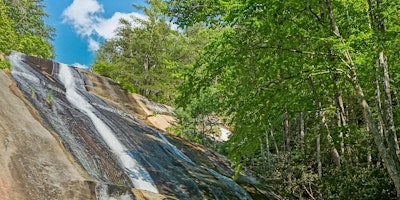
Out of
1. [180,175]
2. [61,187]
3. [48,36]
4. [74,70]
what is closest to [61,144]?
[61,187]

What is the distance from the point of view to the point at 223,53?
7.62 m

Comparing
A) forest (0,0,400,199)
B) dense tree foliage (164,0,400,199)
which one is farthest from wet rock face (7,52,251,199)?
dense tree foliage (164,0,400,199)

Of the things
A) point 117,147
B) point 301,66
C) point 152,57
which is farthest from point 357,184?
point 152,57

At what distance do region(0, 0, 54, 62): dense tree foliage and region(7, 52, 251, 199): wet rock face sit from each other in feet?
12.3

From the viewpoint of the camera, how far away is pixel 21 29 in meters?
36.1

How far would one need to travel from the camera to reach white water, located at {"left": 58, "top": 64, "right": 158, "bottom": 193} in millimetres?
10095

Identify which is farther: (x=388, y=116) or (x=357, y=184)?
(x=357, y=184)

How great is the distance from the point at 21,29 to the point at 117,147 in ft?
98.5

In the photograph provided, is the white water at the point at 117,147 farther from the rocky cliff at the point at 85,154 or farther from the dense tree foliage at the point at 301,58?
the dense tree foliage at the point at 301,58

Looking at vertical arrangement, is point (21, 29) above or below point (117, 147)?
above

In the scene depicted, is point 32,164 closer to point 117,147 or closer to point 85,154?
point 85,154

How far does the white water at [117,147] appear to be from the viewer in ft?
33.1

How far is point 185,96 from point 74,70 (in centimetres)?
1683

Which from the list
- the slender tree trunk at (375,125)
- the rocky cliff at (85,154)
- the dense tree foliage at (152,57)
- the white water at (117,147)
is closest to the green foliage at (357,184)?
the slender tree trunk at (375,125)
